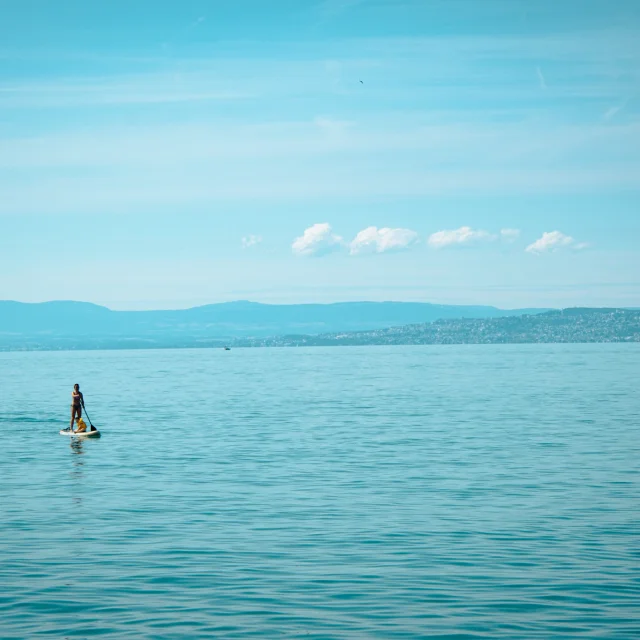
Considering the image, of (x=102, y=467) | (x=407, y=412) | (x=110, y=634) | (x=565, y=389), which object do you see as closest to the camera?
(x=110, y=634)

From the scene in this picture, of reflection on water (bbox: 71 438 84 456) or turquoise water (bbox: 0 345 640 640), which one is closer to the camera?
turquoise water (bbox: 0 345 640 640)

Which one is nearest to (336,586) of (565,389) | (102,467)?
(102,467)

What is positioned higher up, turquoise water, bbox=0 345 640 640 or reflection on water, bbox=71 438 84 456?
turquoise water, bbox=0 345 640 640

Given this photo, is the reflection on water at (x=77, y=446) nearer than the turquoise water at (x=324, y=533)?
No

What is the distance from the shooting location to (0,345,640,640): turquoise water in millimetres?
18062

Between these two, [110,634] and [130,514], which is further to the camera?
[130,514]

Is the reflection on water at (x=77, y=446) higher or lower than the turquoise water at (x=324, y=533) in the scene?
lower

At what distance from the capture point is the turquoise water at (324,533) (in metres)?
18.1

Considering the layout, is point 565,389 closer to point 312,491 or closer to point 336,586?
point 312,491

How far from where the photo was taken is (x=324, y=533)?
82.8ft

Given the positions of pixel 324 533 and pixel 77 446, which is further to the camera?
pixel 77 446

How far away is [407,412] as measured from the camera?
228ft

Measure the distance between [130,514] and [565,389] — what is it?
73.5 meters

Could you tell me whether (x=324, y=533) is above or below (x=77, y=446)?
above
